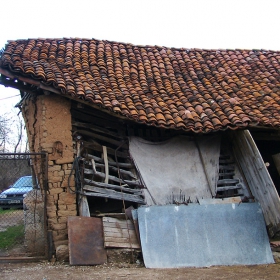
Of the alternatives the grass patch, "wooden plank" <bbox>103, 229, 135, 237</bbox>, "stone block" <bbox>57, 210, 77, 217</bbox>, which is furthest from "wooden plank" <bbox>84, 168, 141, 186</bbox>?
the grass patch

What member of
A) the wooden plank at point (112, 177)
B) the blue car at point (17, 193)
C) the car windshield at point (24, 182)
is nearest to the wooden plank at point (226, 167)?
the wooden plank at point (112, 177)

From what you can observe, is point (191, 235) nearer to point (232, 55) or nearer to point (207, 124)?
point (207, 124)

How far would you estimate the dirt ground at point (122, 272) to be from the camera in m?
6.36

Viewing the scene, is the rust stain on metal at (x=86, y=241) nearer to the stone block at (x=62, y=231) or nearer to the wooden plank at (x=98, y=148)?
the stone block at (x=62, y=231)

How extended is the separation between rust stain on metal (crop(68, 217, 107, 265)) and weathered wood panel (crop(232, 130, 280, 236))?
3462mm

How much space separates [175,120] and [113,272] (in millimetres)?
3447

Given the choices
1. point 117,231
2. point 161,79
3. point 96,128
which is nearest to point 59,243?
point 117,231

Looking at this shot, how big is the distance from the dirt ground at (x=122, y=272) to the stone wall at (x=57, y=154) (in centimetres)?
88

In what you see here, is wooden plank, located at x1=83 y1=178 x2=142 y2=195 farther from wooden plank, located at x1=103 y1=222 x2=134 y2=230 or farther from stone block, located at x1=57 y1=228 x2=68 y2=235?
stone block, located at x1=57 y1=228 x2=68 y2=235

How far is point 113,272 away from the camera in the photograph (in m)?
6.60

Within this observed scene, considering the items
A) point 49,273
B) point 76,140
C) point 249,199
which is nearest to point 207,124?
point 249,199

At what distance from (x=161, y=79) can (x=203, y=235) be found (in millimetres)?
4293

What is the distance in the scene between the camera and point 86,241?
285 inches

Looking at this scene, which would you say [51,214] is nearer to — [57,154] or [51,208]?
[51,208]
